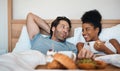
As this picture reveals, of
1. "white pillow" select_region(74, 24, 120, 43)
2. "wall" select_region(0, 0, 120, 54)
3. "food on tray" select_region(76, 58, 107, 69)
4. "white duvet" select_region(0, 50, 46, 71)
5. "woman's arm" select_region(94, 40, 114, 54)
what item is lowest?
"woman's arm" select_region(94, 40, 114, 54)

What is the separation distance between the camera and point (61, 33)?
2051mm

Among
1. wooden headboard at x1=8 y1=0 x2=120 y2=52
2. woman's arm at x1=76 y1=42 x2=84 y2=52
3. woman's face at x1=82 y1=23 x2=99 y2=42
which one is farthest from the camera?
wooden headboard at x1=8 y1=0 x2=120 y2=52

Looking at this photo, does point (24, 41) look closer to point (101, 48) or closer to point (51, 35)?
point (51, 35)

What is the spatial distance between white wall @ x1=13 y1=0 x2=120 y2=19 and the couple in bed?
23cm

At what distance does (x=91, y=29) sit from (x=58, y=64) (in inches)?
44.2

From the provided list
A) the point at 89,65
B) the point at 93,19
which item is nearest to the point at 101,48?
the point at 93,19

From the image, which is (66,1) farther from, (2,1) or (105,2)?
(2,1)

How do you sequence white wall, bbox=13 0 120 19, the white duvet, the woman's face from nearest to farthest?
the white duvet
the woman's face
white wall, bbox=13 0 120 19

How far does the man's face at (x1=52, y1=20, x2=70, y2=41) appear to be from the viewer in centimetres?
205

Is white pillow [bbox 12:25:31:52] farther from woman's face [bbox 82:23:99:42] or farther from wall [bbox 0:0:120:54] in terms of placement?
woman's face [bbox 82:23:99:42]

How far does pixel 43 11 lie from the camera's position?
2.46 m

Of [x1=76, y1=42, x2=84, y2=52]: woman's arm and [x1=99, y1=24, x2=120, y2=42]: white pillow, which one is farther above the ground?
[x1=99, y1=24, x2=120, y2=42]: white pillow

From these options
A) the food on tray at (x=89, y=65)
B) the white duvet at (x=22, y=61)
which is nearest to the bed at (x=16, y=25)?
the white duvet at (x=22, y=61)

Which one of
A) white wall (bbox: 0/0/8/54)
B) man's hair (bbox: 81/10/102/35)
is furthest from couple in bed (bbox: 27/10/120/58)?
white wall (bbox: 0/0/8/54)
